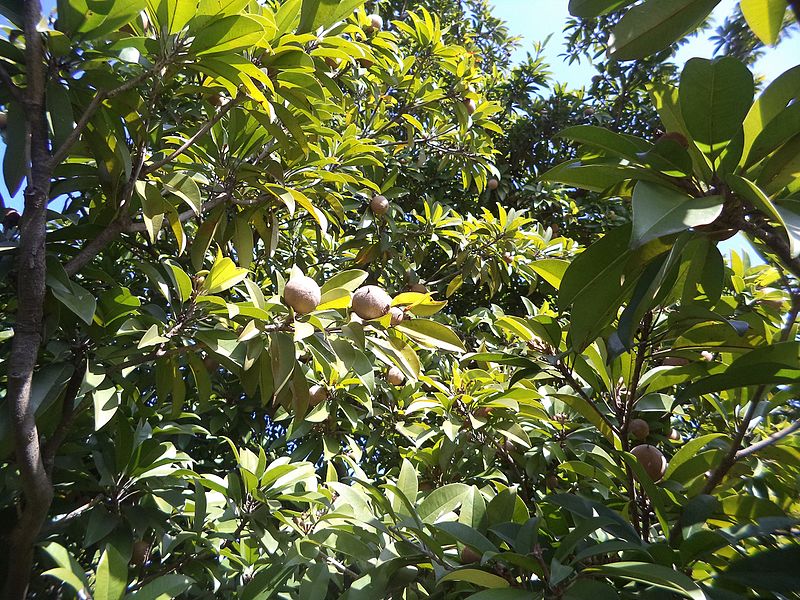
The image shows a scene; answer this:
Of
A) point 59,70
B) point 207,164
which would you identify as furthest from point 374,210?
point 59,70

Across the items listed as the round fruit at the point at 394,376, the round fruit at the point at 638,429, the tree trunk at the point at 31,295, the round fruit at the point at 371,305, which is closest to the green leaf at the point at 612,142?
the round fruit at the point at 371,305

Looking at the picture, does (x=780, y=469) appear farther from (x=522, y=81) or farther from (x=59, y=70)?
(x=522, y=81)

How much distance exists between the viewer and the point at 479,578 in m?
0.98

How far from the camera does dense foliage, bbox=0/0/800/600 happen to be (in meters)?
0.93

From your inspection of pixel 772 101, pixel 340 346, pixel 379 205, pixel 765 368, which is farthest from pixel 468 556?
pixel 379 205

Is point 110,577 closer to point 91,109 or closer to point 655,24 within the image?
point 91,109

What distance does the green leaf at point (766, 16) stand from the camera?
82 centimetres

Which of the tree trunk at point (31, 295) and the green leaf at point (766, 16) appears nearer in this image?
the green leaf at point (766, 16)

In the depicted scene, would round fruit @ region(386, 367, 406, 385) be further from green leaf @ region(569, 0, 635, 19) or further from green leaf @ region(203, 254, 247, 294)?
green leaf @ region(569, 0, 635, 19)

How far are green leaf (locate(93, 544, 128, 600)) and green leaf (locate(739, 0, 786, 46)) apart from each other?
1.36 meters

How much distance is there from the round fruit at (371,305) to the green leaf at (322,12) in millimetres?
767

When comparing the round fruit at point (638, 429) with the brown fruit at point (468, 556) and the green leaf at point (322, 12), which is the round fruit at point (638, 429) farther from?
the green leaf at point (322, 12)

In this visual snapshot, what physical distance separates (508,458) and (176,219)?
1.39m

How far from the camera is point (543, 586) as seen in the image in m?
1.01
